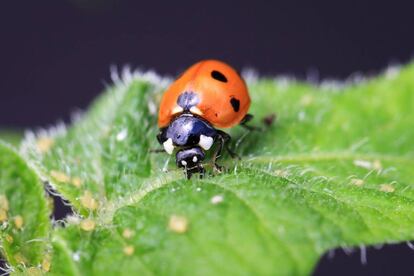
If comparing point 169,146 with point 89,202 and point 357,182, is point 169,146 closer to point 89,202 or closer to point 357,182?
point 89,202

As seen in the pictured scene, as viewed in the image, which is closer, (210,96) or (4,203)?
(4,203)

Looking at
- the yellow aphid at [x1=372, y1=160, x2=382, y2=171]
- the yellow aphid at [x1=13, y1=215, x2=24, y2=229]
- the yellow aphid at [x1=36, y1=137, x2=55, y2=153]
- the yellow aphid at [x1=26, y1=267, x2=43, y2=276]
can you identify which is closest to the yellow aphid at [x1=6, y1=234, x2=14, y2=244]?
the yellow aphid at [x1=13, y1=215, x2=24, y2=229]

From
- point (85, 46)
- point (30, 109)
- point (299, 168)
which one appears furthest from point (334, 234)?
point (85, 46)

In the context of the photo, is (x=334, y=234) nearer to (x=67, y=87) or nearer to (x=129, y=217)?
(x=129, y=217)

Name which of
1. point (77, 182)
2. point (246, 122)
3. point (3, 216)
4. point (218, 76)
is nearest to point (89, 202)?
point (77, 182)

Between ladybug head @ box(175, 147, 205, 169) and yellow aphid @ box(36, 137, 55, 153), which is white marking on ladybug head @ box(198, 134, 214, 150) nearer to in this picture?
ladybug head @ box(175, 147, 205, 169)

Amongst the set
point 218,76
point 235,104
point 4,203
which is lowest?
point 4,203
